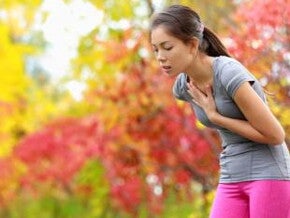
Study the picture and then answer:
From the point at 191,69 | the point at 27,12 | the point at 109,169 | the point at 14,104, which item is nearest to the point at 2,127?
the point at 14,104

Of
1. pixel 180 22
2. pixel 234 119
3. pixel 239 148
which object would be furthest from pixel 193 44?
pixel 239 148

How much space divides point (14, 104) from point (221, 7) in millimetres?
8208

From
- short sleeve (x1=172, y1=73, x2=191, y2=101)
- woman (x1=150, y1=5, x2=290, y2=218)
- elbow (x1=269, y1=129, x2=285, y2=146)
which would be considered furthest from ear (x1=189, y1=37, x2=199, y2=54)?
elbow (x1=269, y1=129, x2=285, y2=146)

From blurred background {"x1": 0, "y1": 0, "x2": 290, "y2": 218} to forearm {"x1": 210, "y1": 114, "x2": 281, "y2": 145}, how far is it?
2.16 m

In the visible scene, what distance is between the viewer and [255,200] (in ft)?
11.6

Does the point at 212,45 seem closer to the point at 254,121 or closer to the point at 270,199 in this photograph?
the point at 254,121

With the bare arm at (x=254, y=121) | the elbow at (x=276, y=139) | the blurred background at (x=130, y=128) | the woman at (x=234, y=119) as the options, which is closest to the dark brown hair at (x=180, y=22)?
the woman at (x=234, y=119)

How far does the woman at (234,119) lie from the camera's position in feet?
11.4

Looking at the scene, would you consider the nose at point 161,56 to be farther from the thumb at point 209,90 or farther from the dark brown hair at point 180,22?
the thumb at point 209,90

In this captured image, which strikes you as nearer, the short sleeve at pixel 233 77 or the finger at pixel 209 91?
the short sleeve at pixel 233 77

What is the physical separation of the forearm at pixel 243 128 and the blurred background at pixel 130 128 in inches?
85.0

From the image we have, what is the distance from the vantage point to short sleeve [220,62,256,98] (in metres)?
3.47

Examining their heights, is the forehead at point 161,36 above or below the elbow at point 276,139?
above

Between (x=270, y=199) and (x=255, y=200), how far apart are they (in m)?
0.06
